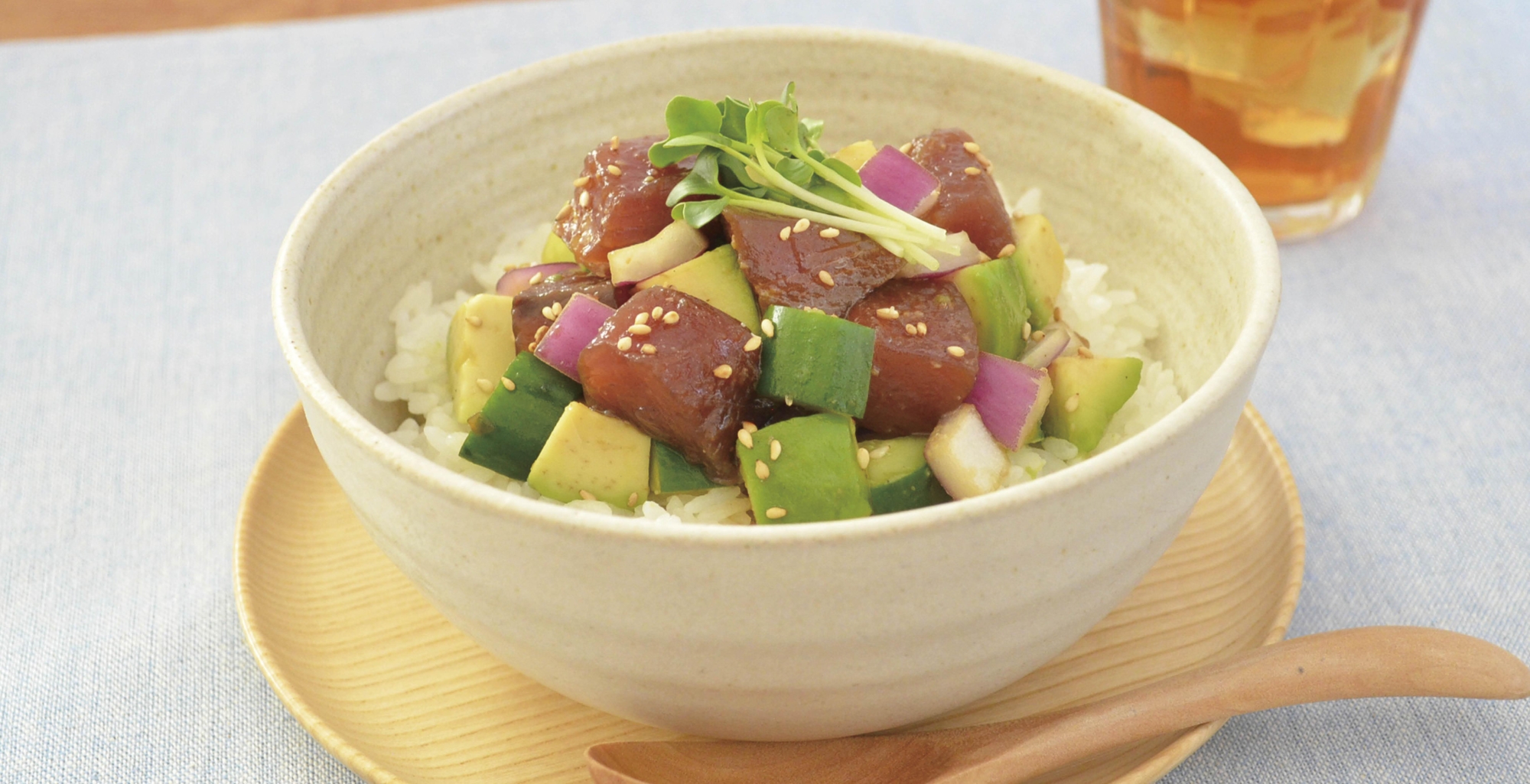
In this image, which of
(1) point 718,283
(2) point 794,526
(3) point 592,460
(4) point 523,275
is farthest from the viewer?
(4) point 523,275

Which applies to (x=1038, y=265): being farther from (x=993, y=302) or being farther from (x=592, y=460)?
(x=592, y=460)

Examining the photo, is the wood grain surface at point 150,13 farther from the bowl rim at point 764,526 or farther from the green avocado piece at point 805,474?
the green avocado piece at point 805,474

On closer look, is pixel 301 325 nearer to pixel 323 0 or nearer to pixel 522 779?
pixel 522 779

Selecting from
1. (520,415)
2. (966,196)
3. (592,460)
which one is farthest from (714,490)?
(966,196)

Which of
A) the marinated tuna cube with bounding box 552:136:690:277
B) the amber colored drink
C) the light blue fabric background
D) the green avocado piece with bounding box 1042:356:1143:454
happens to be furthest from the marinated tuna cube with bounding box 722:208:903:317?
the amber colored drink

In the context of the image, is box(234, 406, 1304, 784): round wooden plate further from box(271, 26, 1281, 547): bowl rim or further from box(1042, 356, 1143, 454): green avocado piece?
box(271, 26, 1281, 547): bowl rim
